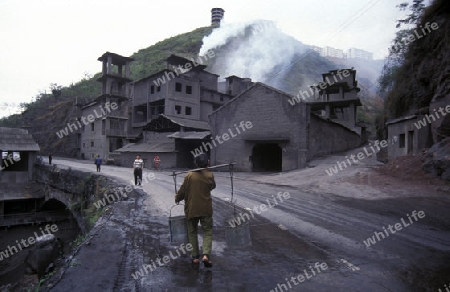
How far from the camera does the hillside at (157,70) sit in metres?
54.4

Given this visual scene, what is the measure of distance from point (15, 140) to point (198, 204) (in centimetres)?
2383

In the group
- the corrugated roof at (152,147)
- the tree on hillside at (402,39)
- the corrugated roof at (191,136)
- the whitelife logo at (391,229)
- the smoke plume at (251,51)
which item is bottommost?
the whitelife logo at (391,229)

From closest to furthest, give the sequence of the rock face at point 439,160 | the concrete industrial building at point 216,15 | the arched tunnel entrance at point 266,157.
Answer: the rock face at point 439,160
the arched tunnel entrance at point 266,157
the concrete industrial building at point 216,15

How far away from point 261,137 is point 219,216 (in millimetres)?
15993

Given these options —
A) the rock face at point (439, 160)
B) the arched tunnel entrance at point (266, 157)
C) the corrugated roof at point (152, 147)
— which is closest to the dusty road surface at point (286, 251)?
the rock face at point (439, 160)

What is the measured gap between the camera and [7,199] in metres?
19.3

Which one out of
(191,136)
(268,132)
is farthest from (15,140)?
(268,132)

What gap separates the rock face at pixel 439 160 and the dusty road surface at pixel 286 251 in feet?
6.96

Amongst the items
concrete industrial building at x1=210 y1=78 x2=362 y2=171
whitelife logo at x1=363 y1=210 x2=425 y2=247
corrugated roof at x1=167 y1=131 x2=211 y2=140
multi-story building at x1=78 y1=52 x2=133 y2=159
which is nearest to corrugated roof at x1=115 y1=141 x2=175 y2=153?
corrugated roof at x1=167 y1=131 x2=211 y2=140

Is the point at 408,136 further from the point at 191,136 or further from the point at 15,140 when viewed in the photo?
the point at 15,140

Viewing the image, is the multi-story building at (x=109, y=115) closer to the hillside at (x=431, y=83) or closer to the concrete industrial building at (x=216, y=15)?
the hillside at (x=431, y=83)

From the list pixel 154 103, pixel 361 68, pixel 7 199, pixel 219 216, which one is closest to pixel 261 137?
pixel 219 216

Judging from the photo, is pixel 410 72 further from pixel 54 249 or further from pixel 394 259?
pixel 54 249

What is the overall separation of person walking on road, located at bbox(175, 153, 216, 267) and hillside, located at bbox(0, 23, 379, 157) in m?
52.2
